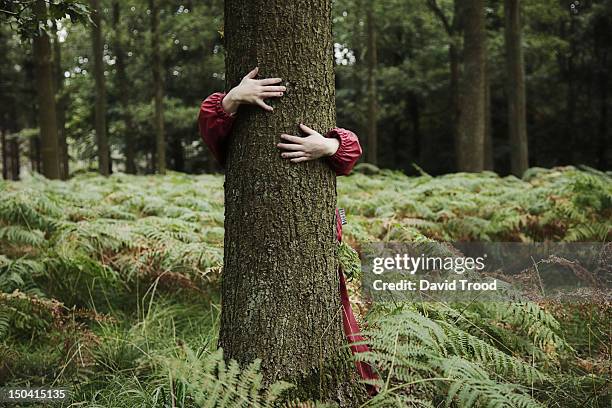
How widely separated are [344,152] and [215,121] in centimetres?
68

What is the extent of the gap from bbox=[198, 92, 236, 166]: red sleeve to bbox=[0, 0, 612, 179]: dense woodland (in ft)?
46.5

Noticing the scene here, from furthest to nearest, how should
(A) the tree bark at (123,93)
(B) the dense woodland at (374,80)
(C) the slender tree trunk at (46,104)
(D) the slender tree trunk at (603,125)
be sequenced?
(D) the slender tree trunk at (603,125)
(A) the tree bark at (123,93)
(B) the dense woodland at (374,80)
(C) the slender tree trunk at (46,104)

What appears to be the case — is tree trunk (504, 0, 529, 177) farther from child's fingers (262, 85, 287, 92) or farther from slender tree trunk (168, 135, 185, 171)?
slender tree trunk (168, 135, 185, 171)

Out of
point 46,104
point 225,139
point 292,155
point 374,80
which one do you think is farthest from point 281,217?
point 374,80

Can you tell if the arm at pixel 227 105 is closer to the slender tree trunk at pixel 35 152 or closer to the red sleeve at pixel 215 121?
the red sleeve at pixel 215 121

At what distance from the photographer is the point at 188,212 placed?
21.5ft

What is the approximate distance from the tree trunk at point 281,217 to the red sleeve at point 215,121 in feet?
0.19

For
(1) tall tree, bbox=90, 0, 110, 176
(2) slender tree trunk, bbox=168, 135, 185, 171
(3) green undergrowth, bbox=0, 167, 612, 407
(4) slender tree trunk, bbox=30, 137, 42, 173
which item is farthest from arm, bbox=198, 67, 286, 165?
(4) slender tree trunk, bbox=30, 137, 42, 173

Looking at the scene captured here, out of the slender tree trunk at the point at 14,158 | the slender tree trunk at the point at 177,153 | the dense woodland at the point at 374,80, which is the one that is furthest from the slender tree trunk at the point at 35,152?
the slender tree trunk at the point at 177,153

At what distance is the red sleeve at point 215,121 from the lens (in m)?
2.74

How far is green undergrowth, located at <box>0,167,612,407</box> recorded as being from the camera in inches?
101

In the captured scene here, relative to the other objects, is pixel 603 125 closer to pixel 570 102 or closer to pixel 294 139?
pixel 570 102

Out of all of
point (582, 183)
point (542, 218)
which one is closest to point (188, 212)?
point (542, 218)

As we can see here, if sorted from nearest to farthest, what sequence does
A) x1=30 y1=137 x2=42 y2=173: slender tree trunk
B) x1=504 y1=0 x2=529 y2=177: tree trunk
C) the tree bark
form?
x1=504 y1=0 x2=529 y2=177: tree trunk → the tree bark → x1=30 y1=137 x2=42 y2=173: slender tree trunk
